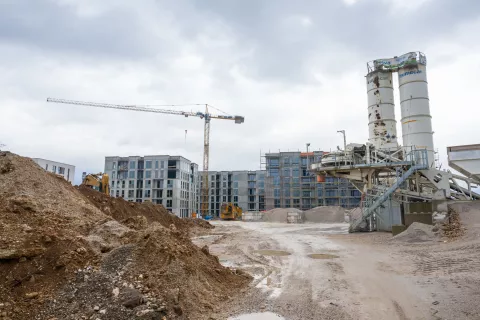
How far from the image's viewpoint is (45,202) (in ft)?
33.1

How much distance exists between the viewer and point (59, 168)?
8100 cm

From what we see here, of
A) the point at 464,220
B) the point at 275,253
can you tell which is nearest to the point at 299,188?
the point at 464,220

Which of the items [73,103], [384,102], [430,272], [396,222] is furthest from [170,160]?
[430,272]

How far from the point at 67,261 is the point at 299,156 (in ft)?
231

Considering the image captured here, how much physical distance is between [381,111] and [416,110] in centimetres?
326

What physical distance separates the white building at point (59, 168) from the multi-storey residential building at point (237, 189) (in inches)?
1317

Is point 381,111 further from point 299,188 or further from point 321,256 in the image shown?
point 299,188

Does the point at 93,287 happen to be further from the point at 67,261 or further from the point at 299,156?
the point at 299,156

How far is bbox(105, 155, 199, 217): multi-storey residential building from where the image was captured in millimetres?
86000

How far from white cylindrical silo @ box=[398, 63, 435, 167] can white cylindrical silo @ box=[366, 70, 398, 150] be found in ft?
4.48

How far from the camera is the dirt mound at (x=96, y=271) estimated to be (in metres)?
5.62

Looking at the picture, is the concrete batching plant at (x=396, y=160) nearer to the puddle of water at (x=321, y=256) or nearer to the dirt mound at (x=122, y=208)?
the puddle of water at (x=321, y=256)

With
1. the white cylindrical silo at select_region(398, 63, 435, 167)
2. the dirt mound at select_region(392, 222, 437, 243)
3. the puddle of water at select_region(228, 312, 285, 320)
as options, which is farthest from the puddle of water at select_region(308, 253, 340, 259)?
the white cylindrical silo at select_region(398, 63, 435, 167)

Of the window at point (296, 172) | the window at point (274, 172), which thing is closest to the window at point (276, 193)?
the window at point (274, 172)
